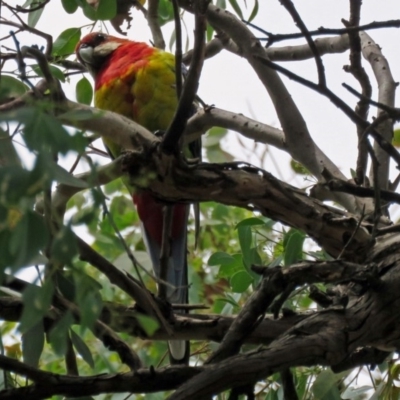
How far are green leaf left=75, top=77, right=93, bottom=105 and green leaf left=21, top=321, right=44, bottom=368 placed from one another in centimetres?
78

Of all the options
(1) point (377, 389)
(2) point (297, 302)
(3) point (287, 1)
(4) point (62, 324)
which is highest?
(3) point (287, 1)

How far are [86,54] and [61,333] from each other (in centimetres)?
202

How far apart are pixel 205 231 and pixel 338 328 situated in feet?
6.95

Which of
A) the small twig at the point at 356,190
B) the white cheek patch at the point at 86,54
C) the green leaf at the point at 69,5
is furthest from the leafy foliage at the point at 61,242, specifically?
the white cheek patch at the point at 86,54

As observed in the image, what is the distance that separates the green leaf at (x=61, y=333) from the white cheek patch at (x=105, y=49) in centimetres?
202

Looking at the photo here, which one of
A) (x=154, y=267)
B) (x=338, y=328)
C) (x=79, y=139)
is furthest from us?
(x=154, y=267)

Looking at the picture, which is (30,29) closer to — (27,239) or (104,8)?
(104,8)

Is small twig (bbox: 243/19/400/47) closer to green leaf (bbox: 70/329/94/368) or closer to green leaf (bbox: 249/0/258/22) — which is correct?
green leaf (bbox: 249/0/258/22)

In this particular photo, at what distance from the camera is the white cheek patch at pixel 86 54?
255 cm

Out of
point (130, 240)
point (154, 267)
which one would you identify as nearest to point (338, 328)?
point (154, 267)

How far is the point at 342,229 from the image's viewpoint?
1198 millimetres

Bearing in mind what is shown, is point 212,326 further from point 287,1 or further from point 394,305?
point 287,1

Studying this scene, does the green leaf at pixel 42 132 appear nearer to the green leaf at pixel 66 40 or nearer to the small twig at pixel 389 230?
the small twig at pixel 389 230

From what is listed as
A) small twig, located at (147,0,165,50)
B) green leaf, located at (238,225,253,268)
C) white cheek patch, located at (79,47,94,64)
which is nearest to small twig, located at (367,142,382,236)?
green leaf, located at (238,225,253,268)
